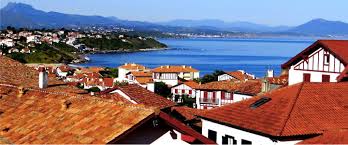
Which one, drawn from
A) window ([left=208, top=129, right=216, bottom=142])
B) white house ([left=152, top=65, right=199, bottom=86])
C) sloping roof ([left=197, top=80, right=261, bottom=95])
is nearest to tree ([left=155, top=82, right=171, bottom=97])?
white house ([left=152, top=65, right=199, bottom=86])

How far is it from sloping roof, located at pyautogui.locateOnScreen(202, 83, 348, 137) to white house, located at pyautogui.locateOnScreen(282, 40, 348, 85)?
12.8ft

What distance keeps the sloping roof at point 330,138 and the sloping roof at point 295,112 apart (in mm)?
660

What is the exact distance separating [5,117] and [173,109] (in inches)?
439

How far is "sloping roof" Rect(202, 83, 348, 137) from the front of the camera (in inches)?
569

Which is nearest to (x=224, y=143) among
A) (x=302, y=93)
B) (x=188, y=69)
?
(x=302, y=93)

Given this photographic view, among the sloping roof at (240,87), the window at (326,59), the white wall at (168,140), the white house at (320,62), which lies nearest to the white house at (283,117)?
the white house at (320,62)

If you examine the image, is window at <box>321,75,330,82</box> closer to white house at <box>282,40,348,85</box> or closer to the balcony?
white house at <box>282,40,348,85</box>

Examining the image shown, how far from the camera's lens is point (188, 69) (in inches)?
4008

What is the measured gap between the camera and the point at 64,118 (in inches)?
320

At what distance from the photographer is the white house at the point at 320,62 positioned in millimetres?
21062

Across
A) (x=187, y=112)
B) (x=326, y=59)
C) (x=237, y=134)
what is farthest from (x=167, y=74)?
(x=237, y=134)

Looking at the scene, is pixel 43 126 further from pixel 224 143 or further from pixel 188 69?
Result: pixel 188 69

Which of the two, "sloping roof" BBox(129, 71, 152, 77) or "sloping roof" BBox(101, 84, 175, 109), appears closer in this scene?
"sloping roof" BBox(101, 84, 175, 109)

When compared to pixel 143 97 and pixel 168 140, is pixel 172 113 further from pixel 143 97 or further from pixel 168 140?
pixel 168 140
